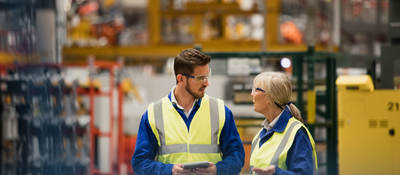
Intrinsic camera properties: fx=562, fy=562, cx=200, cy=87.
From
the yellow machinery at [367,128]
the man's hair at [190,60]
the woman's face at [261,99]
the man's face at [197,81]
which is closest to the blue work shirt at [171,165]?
the man's face at [197,81]

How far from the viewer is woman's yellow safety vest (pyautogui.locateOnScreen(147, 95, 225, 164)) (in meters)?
2.95

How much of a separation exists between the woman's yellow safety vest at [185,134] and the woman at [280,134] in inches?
11.8

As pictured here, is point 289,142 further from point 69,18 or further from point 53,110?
point 69,18

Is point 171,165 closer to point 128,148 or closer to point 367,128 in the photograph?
point 367,128

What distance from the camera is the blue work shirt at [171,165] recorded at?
114 inches

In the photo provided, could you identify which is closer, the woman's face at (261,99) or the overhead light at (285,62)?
the woman's face at (261,99)

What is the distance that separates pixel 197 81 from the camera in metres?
2.88

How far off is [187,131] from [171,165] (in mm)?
201

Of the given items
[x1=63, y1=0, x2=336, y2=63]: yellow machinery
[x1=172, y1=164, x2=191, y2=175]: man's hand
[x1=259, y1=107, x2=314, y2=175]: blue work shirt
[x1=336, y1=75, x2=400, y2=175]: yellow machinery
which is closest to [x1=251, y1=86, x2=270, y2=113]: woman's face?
[x1=259, y1=107, x2=314, y2=175]: blue work shirt

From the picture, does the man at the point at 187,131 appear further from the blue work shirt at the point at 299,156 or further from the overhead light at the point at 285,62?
the overhead light at the point at 285,62

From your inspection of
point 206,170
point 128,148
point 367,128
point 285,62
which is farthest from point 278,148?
point 128,148

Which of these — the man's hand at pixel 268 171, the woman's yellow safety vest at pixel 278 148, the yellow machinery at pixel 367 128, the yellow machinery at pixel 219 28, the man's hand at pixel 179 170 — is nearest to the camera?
the man's hand at pixel 268 171

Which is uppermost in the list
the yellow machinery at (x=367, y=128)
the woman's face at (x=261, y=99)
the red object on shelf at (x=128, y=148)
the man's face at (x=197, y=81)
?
the man's face at (x=197, y=81)

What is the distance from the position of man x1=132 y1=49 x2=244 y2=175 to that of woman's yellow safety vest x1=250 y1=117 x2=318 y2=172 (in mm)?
274
